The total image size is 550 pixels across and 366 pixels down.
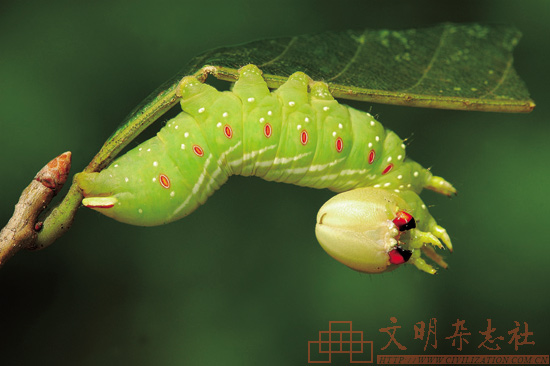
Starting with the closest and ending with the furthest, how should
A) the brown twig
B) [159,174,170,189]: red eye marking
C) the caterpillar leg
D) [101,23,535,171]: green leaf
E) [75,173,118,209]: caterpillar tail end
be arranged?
the brown twig → [75,173,118,209]: caterpillar tail end → [101,23,535,171]: green leaf → [159,174,170,189]: red eye marking → the caterpillar leg

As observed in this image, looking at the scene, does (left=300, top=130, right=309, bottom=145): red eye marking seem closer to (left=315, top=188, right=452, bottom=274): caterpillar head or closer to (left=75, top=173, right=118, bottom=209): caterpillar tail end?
(left=315, top=188, right=452, bottom=274): caterpillar head

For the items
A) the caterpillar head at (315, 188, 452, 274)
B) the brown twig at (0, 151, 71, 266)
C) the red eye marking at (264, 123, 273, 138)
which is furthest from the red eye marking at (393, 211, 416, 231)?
the brown twig at (0, 151, 71, 266)

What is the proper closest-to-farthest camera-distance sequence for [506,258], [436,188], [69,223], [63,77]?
[69,223], [436,188], [63,77], [506,258]

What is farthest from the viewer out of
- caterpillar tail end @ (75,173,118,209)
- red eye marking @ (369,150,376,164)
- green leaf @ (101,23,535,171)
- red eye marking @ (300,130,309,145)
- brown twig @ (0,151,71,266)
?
red eye marking @ (369,150,376,164)

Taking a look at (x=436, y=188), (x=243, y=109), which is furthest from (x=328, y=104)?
(x=436, y=188)

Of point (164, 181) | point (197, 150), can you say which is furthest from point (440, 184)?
point (164, 181)

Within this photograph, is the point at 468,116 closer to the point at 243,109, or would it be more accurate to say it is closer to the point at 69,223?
the point at 243,109

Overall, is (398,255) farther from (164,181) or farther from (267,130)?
(164,181)
